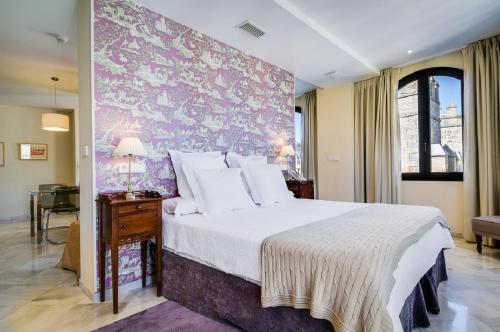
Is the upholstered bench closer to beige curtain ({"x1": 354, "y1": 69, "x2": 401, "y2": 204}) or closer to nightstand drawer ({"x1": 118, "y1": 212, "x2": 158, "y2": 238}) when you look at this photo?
beige curtain ({"x1": 354, "y1": 69, "x2": 401, "y2": 204})

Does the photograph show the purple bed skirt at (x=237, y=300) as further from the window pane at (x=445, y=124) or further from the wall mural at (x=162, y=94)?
the window pane at (x=445, y=124)

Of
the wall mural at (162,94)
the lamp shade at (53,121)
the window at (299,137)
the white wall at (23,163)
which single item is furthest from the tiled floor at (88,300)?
the white wall at (23,163)

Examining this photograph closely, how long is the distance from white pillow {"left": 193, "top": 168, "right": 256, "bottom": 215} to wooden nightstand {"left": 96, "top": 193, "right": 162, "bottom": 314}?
0.41m

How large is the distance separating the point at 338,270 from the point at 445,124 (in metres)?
3.99

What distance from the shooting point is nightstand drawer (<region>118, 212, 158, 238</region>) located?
199 centimetres

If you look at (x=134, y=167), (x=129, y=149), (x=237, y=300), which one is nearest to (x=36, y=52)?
(x=134, y=167)

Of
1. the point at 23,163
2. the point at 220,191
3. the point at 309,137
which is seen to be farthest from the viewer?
the point at 23,163

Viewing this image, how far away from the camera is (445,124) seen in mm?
4082

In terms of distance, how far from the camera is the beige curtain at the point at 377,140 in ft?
14.3

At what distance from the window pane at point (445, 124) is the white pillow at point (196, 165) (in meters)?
3.33

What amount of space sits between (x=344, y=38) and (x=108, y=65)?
278 cm

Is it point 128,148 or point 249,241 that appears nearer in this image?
point 249,241

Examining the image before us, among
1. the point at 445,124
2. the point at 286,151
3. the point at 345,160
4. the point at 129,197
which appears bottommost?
the point at 129,197

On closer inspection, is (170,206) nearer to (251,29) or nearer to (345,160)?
(251,29)
